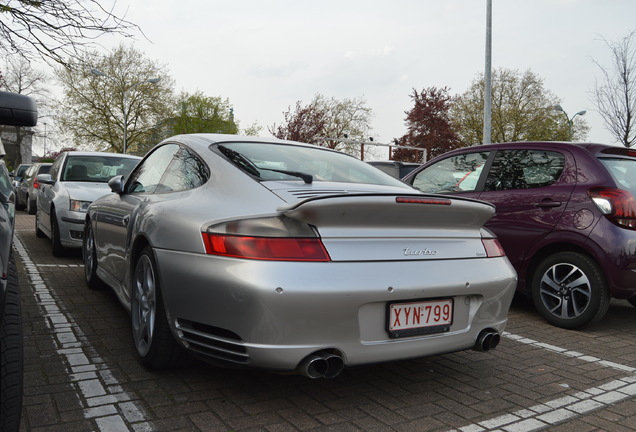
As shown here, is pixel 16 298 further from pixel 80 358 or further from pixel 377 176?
pixel 377 176

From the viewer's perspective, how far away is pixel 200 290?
2811 millimetres

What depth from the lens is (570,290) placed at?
4953mm

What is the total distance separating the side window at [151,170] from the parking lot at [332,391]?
3.60 ft

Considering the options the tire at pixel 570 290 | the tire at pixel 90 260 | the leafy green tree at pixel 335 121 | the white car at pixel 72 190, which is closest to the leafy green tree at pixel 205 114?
the leafy green tree at pixel 335 121

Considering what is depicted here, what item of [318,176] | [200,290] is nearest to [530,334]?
[318,176]

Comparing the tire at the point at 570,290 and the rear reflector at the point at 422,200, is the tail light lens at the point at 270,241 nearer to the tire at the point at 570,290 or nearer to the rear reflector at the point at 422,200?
the rear reflector at the point at 422,200

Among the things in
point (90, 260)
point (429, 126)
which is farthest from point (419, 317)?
point (429, 126)

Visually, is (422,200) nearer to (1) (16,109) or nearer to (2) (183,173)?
(2) (183,173)

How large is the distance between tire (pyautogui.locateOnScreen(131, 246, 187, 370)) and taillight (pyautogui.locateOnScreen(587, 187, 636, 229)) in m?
3.57

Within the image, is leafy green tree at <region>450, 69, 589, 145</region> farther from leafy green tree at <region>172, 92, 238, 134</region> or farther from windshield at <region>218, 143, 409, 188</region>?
windshield at <region>218, 143, 409, 188</region>

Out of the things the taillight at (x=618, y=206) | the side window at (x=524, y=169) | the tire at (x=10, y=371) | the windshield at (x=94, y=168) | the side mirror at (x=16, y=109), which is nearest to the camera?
the tire at (x=10, y=371)

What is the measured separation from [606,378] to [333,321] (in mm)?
2150

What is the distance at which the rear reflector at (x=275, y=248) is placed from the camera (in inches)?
104

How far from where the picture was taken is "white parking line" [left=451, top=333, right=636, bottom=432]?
2832 millimetres
